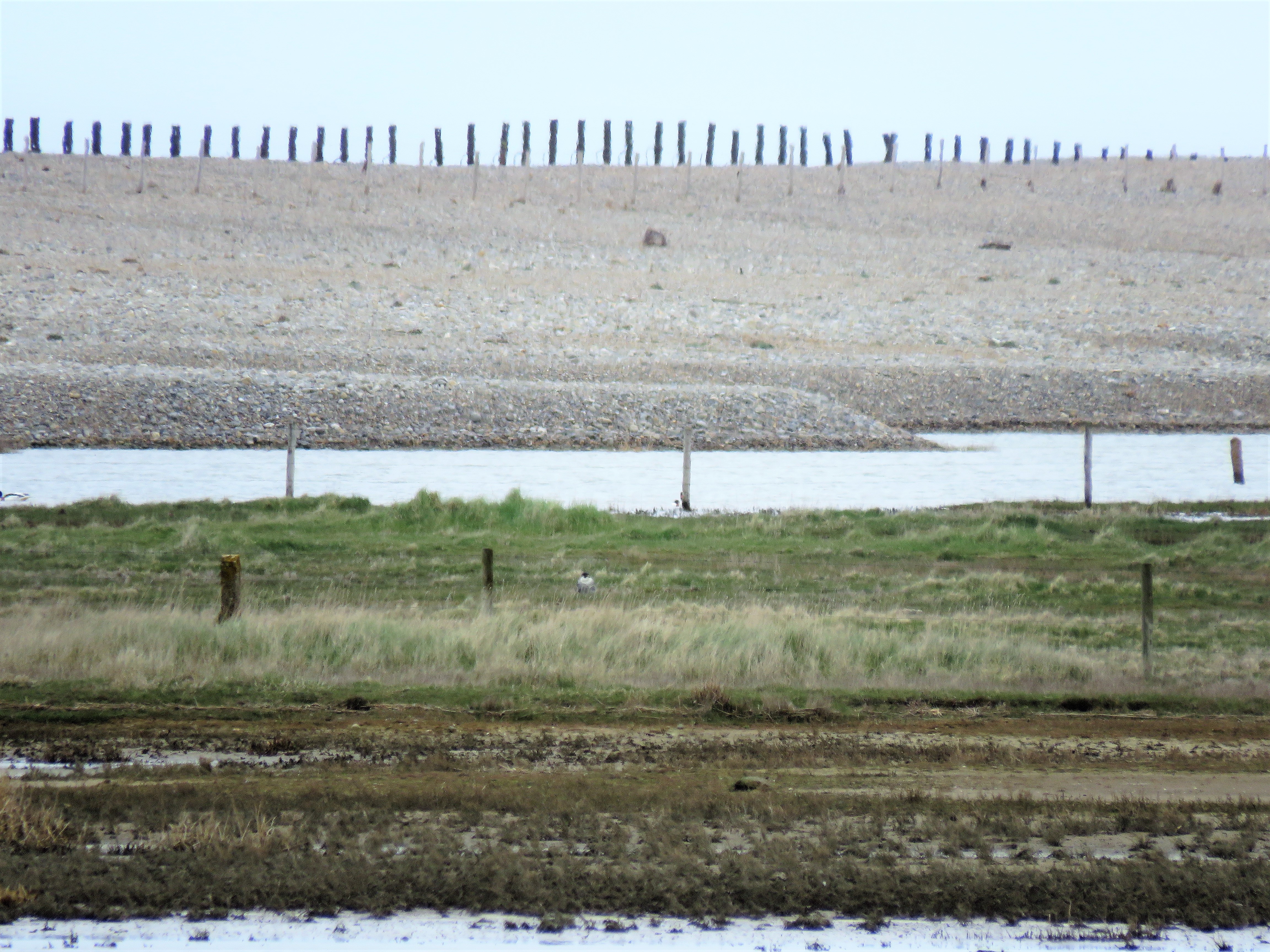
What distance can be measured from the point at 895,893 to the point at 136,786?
4562 mm

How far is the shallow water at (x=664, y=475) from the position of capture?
27.8 meters

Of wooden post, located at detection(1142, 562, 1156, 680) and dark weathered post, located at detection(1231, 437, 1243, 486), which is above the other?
dark weathered post, located at detection(1231, 437, 1243, 486)

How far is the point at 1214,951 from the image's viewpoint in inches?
224

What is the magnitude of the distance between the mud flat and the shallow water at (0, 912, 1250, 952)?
32.4 m

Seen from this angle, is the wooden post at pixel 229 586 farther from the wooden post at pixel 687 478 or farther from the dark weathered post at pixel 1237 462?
the dark weathered post at pixel 1237 462

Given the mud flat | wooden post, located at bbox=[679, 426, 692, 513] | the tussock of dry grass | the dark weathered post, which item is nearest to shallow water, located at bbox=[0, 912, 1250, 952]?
the tussock of dry grass

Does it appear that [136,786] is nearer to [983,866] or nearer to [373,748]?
[373,748]

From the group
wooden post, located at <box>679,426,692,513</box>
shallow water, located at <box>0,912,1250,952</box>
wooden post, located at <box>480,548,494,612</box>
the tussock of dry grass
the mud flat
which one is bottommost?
shallow water, located at <box>0,912,1250,952</box>

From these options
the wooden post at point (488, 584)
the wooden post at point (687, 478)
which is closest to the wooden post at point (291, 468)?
the wooden post at point (687, 478)

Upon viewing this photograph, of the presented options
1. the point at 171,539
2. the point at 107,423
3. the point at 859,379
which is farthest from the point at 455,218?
the point at 171,539

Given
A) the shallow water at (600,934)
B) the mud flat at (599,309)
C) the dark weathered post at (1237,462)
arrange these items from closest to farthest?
1. the shallow water at (600,934)
2. the dark weathered post at (1237,462)
3. the mud flat at (599,309)

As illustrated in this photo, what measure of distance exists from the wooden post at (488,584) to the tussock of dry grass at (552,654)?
440 millimetres

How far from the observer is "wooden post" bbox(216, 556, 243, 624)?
42.8 ft

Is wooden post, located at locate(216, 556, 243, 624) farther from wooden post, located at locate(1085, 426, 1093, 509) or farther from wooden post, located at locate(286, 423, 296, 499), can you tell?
wooden post, located at locate(1085, 426, 1093, 509)
